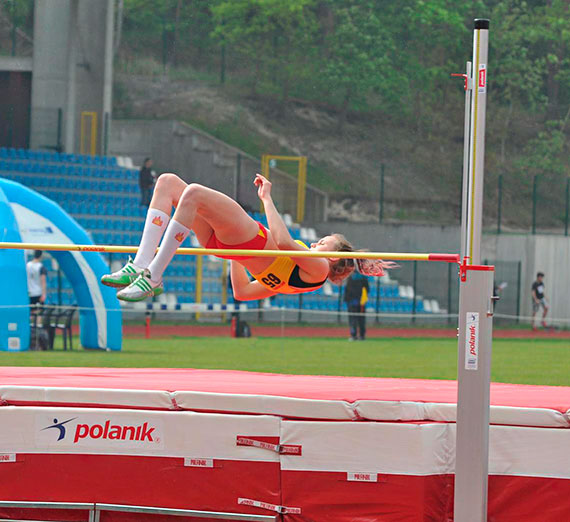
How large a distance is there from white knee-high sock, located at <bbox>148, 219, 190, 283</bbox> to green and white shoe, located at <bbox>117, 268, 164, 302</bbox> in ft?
0.11

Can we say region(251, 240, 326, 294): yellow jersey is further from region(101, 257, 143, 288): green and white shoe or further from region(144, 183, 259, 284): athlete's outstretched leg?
region(101, 257, 143, 288): green and white shoe

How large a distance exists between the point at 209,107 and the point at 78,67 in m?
5.62

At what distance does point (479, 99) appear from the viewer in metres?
3.85

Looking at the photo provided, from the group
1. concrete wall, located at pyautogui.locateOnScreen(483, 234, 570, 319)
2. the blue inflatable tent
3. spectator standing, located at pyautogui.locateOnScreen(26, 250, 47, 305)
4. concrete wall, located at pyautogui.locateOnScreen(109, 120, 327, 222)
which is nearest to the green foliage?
concrete wall, located at pyautogui.locateOnScreen(109, 120, 327, 222)

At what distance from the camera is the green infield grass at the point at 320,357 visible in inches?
409

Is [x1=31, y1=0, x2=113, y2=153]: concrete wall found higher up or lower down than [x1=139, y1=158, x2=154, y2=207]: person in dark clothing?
higher up

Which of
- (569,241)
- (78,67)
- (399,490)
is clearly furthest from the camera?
(78,67)

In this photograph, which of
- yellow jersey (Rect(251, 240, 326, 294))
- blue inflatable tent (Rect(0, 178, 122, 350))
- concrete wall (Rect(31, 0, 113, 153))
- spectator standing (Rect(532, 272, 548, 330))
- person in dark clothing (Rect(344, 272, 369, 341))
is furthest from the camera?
concrete wall (Rect(31, 0, 113, 153))

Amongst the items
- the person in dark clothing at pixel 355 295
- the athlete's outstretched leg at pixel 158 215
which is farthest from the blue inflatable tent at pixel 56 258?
the athlete's outstretched leg at pixel 158 215

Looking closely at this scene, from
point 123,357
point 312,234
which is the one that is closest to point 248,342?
point 123,357

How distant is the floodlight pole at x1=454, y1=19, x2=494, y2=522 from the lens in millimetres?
3836

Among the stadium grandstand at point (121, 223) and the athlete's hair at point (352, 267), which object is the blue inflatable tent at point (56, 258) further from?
the athlete's hair at point (352, 267)

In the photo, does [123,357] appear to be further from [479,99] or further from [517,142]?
[517,142]

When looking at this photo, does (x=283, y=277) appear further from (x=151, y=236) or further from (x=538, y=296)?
(x=538, y=296)
